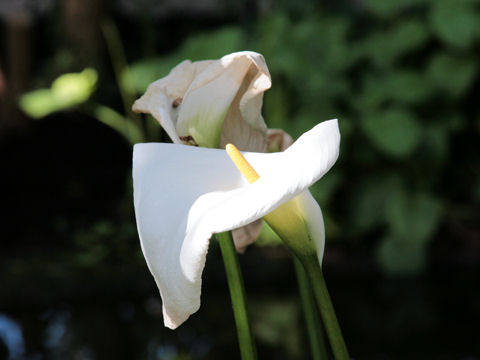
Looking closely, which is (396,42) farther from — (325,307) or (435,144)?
(325,307)

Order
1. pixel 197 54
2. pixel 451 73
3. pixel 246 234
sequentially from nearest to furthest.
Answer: pixel 246 234
pixel 451 73
pixel 197 54

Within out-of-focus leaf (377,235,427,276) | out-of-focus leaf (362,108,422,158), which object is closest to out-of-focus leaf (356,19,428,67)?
out-of-focus leaf (362,108,422,158)

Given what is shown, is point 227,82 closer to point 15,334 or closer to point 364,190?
point 15,334

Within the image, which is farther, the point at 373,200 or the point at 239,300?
the point at 373,200

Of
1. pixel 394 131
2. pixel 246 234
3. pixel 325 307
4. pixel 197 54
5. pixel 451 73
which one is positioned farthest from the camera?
pixel 197 54

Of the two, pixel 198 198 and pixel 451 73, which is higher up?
pixel 198 198

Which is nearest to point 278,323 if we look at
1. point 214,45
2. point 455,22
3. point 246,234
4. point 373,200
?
point 373,200

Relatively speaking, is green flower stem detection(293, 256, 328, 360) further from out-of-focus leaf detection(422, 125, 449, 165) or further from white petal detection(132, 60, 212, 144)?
out-of-focus leaf detection(422, 125, 449, 165)

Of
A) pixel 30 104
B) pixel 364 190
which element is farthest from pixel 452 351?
pixel 30 104
